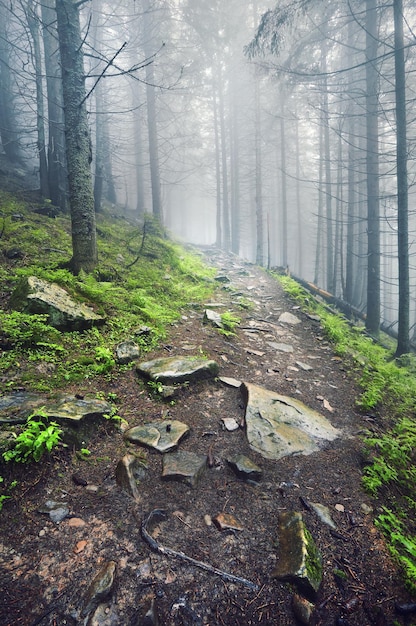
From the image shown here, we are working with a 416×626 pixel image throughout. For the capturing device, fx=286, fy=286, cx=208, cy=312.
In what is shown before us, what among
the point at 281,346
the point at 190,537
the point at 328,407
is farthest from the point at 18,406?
the point at 281,346

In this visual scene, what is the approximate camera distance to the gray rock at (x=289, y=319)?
7504 millimetres

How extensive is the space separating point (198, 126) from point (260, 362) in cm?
2575

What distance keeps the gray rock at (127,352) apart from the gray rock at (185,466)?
5.52 feet

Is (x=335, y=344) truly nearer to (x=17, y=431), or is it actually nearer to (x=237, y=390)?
(x=237, y=390)

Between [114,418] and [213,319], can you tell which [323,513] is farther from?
[213,319]

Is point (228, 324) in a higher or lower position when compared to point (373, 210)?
lower

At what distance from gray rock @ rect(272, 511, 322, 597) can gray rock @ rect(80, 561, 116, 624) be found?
1.07 metres

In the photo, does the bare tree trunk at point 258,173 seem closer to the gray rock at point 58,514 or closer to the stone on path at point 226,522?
the stone on path at point 226,522

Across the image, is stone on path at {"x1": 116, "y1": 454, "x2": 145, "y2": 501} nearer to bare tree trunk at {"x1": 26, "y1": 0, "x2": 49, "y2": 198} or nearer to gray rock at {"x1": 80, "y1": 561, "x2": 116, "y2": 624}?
gray rock at {"x1": 80, "y1": 561, "x2": 116, "y2": 624}

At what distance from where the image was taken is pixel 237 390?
13.4 ft

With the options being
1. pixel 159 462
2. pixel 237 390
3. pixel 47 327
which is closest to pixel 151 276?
pixel 47 327

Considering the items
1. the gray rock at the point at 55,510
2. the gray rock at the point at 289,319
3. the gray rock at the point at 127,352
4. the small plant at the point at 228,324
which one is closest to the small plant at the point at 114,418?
the gray rock at the point at 55,510

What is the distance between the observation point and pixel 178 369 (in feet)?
13.3

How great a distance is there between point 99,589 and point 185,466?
1.10 metres
